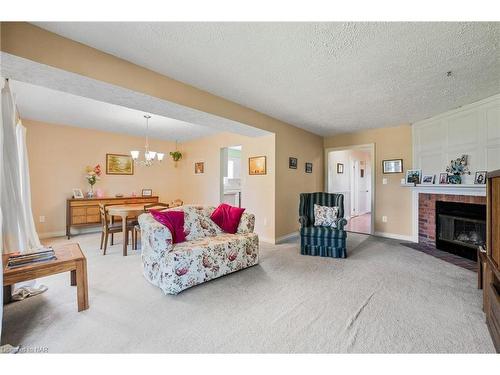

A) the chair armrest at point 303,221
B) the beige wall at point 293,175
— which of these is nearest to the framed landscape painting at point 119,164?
the beige wall at point 293,175

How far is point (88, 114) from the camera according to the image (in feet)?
13.2

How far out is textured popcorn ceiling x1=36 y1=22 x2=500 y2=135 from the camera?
171 cm

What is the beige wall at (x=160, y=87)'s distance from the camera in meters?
1.70

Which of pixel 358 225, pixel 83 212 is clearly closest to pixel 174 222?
pixel 83 212

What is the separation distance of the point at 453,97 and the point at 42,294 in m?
5.43

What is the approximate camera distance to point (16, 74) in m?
1.94

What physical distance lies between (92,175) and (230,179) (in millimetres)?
3368

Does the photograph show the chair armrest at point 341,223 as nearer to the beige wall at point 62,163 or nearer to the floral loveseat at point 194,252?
the floral loveseat at point 194,252

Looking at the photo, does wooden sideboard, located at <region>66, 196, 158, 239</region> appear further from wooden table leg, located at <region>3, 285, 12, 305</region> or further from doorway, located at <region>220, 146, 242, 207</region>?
wooden table leg, located at <region>3, 285, 12, 305</region>

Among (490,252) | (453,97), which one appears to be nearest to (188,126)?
(453,97)

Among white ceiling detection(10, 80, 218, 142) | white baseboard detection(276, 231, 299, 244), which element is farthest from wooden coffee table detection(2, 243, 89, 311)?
white baseboard detection(276, 231, 299, 244)

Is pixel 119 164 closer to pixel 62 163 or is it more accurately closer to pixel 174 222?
pixel 62 163

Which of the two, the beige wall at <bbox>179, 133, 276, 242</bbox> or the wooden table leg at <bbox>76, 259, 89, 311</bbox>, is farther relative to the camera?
the beige wall at <bbox>179, 133, 276, 242</bbox>

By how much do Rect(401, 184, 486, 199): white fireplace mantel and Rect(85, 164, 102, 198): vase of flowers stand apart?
21.3ft
